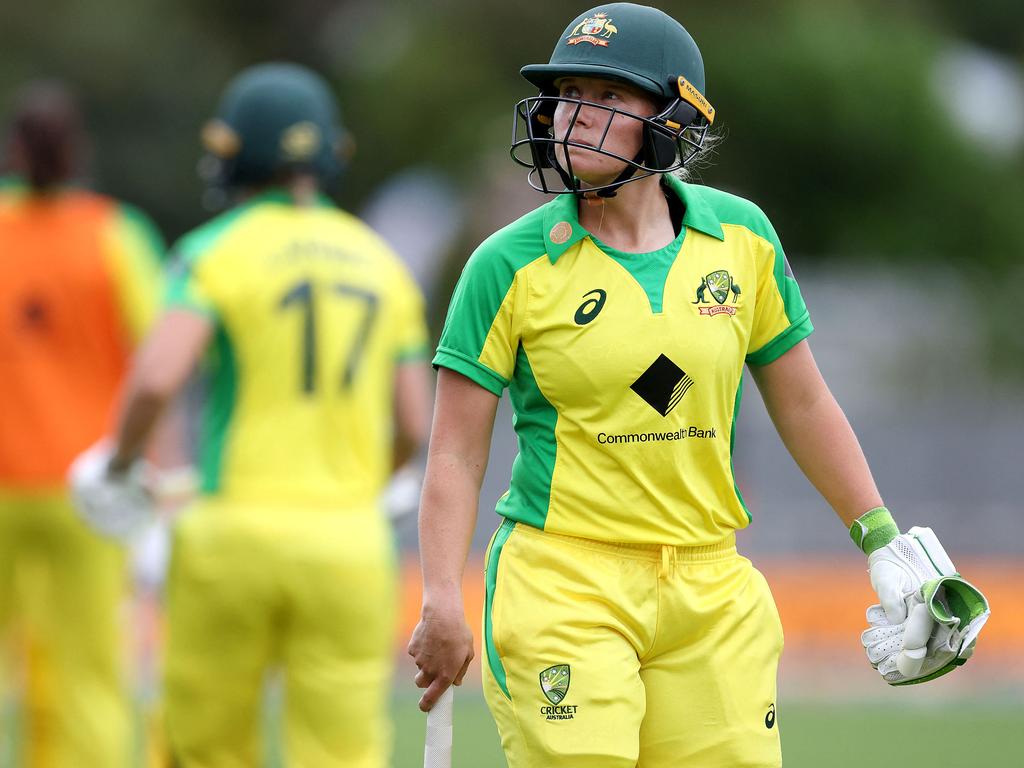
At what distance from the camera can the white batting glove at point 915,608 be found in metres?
4.34

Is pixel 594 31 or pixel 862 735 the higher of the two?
pixel 594 31

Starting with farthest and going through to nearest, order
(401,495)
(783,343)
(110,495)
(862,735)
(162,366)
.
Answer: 1. (862,735)
2. (401,495)
3. (110,495)
4. (162,366)
5. (783,343)

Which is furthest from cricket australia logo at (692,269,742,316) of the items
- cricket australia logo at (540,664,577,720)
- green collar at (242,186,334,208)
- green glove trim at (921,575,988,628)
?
green collar at (242,186,334,208)

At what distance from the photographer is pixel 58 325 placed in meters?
6.93

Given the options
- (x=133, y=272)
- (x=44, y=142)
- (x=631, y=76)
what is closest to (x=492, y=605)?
(x=631, y=76)

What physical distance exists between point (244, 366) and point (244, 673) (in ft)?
3.12

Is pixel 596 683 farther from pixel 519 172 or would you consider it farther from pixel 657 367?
pixel 519 172

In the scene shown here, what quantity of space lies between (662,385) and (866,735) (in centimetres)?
750

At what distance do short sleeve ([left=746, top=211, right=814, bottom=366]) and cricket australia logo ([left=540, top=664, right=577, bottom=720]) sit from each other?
0.96 meters

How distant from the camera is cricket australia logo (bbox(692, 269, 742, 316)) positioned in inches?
176

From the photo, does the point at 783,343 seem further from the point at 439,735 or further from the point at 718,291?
the point at 439,735

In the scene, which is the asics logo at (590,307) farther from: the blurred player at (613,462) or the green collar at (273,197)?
the green collar at (273,197)

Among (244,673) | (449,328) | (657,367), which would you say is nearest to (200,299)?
(244,673)

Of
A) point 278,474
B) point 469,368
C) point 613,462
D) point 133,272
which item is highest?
point 469,368
